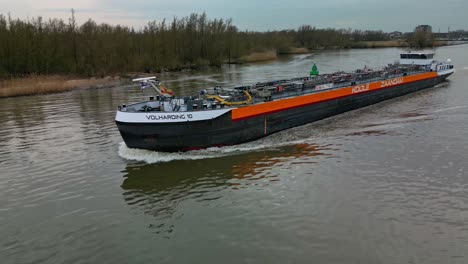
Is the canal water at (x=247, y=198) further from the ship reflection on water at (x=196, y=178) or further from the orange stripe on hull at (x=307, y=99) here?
the orange stripe on hull at (x=307, y=99)

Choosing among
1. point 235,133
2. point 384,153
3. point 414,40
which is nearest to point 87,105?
point 235,133

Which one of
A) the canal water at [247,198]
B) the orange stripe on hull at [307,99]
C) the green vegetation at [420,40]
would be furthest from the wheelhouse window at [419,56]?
the green vegetation at [420,40]

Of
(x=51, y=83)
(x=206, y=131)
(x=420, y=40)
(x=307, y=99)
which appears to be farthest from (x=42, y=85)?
(x=420, y=40)

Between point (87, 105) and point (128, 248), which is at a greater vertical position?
point (87, 105)

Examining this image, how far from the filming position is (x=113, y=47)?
57250 millimetres

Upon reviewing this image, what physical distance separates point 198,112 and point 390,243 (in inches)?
357

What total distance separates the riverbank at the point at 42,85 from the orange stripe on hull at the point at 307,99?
2853cm

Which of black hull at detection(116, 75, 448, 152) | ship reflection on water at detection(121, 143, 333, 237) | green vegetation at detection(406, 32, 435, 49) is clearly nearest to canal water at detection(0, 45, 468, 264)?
ship reflection on water at detection(121, 143, 333, 237)

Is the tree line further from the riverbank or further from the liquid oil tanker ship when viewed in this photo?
the liquid oil tanker ship

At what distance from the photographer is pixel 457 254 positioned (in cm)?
886

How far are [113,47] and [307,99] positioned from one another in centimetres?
4290

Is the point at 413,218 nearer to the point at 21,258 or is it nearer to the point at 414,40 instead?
the point at 21,258

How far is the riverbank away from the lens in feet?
125

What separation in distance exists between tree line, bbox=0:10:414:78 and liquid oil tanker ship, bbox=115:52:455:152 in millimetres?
34062
